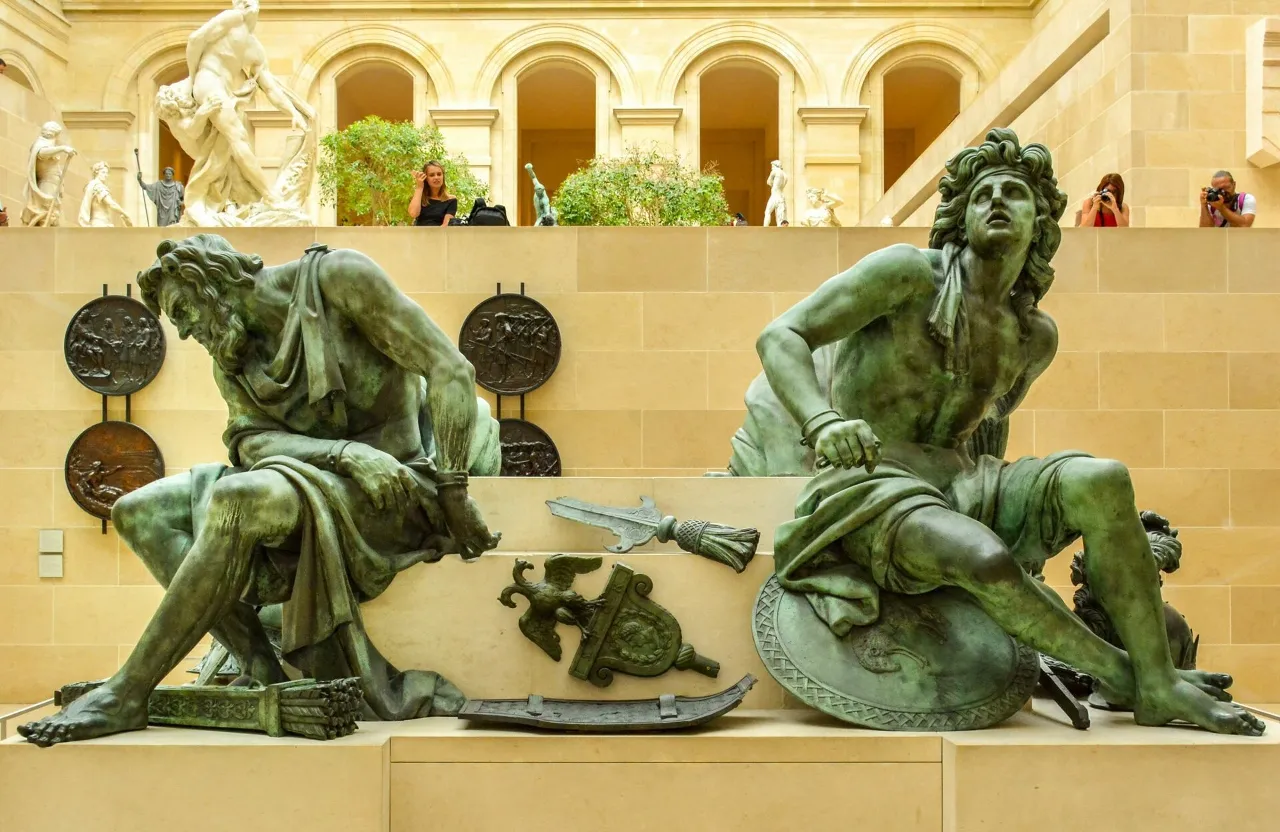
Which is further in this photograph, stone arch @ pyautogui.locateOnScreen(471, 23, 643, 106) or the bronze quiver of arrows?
stone arch @ pyautogui.locateOnScreen(471, 23, 643, 106)

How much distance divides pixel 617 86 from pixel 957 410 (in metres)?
26.2

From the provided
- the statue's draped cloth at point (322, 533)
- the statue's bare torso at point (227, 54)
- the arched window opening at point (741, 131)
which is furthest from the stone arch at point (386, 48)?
the statue's draped cloth at point (322, 533)

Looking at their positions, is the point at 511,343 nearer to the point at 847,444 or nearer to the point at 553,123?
the point at 847,444

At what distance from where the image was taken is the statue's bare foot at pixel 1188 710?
440 centimetres

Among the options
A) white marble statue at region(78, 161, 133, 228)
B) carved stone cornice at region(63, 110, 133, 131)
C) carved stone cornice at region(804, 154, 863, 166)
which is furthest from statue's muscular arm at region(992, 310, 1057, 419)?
carved stone cornice at region(63, 110, 133, 131)

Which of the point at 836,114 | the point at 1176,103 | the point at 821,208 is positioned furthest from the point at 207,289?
A: the point at 836,114

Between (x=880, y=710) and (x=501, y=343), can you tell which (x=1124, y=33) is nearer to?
(x=501, y=343)

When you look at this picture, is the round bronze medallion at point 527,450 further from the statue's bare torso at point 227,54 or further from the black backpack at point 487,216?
the statue's bare torso at point 227,54

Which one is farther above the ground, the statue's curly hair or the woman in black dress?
the woman in black dress

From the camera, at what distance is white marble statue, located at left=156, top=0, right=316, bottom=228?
52.6 feet

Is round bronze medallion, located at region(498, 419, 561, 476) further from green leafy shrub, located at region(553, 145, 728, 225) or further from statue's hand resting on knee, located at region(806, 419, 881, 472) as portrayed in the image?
statue's hand resting on knee, located at region(806, 419, 881, 472)

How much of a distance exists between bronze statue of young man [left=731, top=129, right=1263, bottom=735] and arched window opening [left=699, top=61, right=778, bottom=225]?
27082 mm

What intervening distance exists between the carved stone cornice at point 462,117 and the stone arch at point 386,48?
46 cm

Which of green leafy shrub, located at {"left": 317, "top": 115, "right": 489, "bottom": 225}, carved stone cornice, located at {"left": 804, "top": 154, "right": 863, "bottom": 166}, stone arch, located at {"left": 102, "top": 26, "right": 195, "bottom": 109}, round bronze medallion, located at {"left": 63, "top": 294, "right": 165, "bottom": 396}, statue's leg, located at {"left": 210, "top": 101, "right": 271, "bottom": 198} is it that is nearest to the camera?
round bronze medallion, located at {"left": 63, "top": 294, "right": 165, "bottom": 396}
